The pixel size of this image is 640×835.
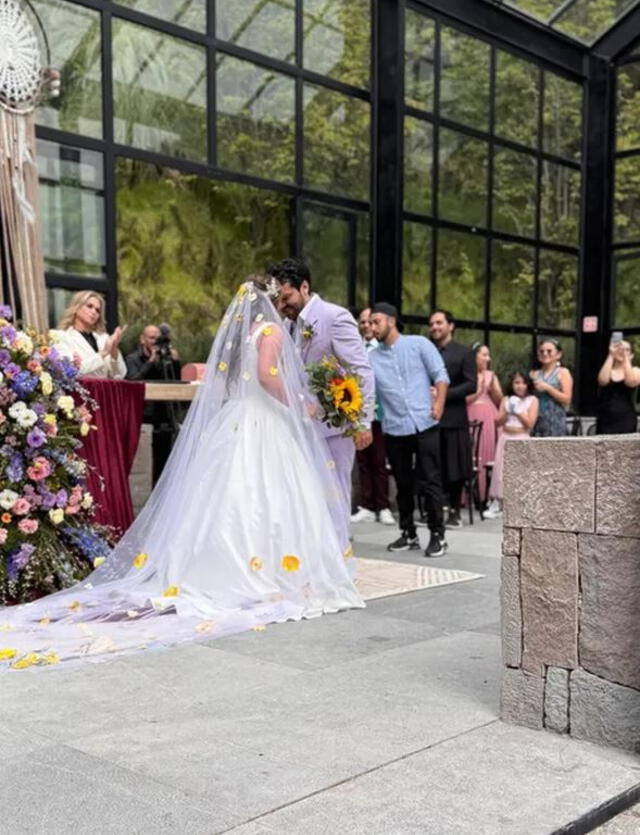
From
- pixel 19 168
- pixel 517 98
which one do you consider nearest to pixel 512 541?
pixel 19 168

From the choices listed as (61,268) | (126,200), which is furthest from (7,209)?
(126,200)

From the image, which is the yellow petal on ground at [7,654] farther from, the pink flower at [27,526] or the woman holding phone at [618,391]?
the woman holding phone at [618,391]

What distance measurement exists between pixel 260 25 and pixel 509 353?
214 inches

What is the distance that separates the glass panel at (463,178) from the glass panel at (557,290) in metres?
1.70

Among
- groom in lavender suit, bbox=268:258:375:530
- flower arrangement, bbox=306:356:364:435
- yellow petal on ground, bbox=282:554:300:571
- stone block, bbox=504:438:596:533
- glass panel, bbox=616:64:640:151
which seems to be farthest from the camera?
glass panel, bbox=616:64:640:151

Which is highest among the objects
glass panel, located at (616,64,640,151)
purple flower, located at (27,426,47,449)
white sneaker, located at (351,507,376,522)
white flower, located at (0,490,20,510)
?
glass panel, located at (616,64,640,151)

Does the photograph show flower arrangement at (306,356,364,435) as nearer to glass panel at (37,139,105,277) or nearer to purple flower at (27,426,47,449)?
purple flower at (27,426,47,449)

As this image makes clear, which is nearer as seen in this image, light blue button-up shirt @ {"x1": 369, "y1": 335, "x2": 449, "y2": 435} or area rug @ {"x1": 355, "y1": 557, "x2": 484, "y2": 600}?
area rug @ {"x1": 355, "y1": 557, "x2": 484, "y2": 600}

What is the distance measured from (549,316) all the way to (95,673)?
10836 mm

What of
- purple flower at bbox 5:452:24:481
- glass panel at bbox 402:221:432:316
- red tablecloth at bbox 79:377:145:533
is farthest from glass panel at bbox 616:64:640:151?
purple flower at bbox 5:452:24:481

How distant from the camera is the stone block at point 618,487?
3111 millimetres

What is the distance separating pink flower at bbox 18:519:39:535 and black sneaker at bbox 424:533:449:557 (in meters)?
3.06

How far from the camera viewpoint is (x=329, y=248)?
10531 mm

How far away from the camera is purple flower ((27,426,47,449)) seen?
16.8 feet
